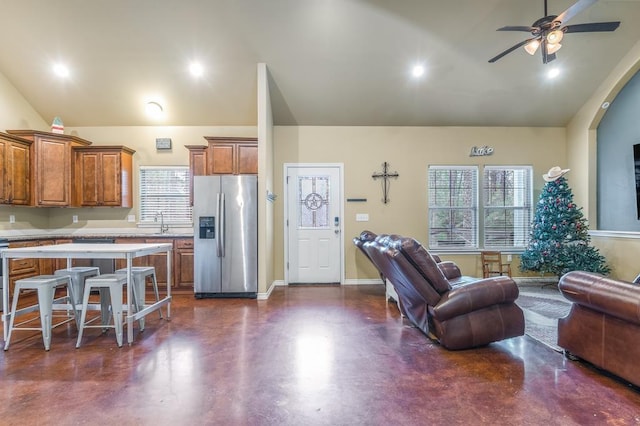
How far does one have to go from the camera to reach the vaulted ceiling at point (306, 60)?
163 inches

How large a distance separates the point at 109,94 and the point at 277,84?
268 centimetres

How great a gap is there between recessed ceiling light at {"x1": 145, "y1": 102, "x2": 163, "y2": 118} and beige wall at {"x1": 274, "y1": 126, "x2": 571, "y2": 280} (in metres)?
1.92

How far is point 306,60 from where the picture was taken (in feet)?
15.5

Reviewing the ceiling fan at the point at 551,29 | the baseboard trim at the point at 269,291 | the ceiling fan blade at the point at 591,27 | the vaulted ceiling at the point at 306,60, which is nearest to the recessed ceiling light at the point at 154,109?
the vaulted ceiling at the point at 306,60

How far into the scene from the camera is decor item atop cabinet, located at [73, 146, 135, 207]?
5.38m

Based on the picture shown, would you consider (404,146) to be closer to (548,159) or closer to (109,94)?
(548,159)

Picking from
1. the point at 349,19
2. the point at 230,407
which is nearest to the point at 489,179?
the point at 349,19

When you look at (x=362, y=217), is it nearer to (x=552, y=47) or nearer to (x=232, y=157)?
(x=232, y=157)

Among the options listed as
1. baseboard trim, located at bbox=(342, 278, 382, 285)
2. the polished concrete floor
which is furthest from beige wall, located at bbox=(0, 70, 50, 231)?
baseboard trim, located at bbox=(342, 278, 382, 285)

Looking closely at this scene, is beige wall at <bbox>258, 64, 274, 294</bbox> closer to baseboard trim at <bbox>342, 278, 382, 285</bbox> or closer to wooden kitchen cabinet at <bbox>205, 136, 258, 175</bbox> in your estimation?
wooden kitchen cabinet at <bbox>205, 136, 258, 175</bbox>

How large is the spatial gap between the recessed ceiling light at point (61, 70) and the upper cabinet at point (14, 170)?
1113 mm

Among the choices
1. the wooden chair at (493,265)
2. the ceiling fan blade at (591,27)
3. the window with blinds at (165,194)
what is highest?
the ceiling fan blade at (591,27)

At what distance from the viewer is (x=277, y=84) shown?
507 centimetres

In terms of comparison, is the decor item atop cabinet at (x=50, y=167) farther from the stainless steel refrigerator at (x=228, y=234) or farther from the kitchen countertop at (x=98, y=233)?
the stainless steel refrigerator at (x=228, y=234)
